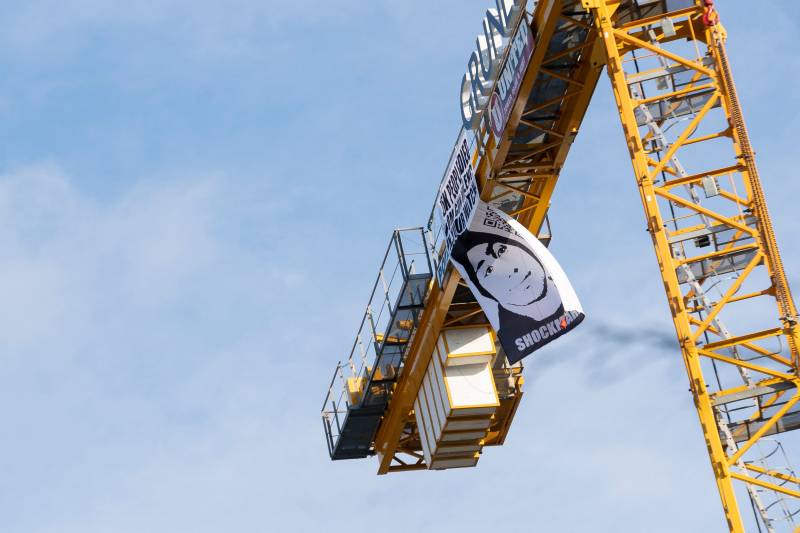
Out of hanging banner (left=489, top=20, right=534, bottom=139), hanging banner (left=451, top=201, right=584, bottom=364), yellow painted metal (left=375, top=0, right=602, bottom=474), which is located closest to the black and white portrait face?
hanging banner (left=451, top=201, right=584, bottom=364)

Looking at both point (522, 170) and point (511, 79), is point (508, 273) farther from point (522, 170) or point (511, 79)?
point (511, 79)

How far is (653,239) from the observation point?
154 feet

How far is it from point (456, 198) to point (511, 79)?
673 centimetres

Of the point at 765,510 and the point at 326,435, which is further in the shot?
the point at 326,435

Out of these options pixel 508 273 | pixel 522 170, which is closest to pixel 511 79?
pixel 522 170

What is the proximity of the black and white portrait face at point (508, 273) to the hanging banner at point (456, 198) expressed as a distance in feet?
3.66

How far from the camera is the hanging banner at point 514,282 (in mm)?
51312

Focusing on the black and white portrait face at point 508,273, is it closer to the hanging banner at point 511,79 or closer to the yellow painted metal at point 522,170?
the yellow painted metal at point 522,170

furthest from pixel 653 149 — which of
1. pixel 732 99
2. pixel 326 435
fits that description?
pixel 326 435

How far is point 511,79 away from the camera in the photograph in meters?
49.9

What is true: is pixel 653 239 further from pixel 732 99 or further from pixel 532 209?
pixel 532 209

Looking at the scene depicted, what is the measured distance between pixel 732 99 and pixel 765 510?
10.6 m

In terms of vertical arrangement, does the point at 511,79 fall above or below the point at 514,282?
above

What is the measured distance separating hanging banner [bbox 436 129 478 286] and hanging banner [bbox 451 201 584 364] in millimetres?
461
